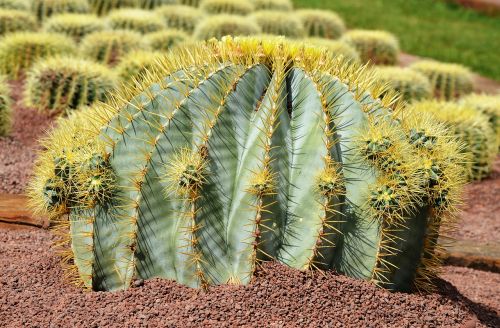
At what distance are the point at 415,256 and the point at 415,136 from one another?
0.50m

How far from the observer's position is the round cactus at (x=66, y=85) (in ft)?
22.9

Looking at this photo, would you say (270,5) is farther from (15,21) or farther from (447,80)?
(15,21)

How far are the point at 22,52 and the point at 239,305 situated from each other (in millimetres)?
6097

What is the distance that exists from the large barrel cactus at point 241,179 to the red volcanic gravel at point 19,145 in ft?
4.67

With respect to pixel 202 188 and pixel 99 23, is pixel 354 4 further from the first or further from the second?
pixel 202 188

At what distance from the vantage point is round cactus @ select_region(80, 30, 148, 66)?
8.95 meters

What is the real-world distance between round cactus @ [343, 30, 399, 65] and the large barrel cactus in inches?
330

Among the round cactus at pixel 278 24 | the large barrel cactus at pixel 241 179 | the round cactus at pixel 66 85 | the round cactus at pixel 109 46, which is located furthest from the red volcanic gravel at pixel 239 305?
the round cactus at pixel 278 24

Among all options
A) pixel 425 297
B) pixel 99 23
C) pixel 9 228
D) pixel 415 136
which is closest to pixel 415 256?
pixel 425 297

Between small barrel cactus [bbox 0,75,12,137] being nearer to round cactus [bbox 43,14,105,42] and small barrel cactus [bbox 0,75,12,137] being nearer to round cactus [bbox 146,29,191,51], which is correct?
round cactus [bbox 146,29,191,51]

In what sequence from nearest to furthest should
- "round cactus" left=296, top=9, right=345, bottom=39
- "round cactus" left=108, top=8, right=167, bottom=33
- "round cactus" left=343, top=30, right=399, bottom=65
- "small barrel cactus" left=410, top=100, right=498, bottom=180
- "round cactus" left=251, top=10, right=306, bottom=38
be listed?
1. "small barrel cactus" left=410, top=100, right=498, bottom=180
2. "round cactus" left=108, top=8, right=167, bottom=33
3. "round cactus" left=251, top=10, right=306, bottom=38
4. "round cactus" left=343, top=30, right=399, bottom=65
5. "round cactus" left=296, top=9, right=345, bottom=39

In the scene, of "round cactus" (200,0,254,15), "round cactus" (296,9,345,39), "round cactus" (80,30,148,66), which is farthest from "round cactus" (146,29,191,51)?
"round cactus" (296,9,345,39)

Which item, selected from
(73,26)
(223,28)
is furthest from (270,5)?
(73,26)

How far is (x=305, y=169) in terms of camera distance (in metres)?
3.08
